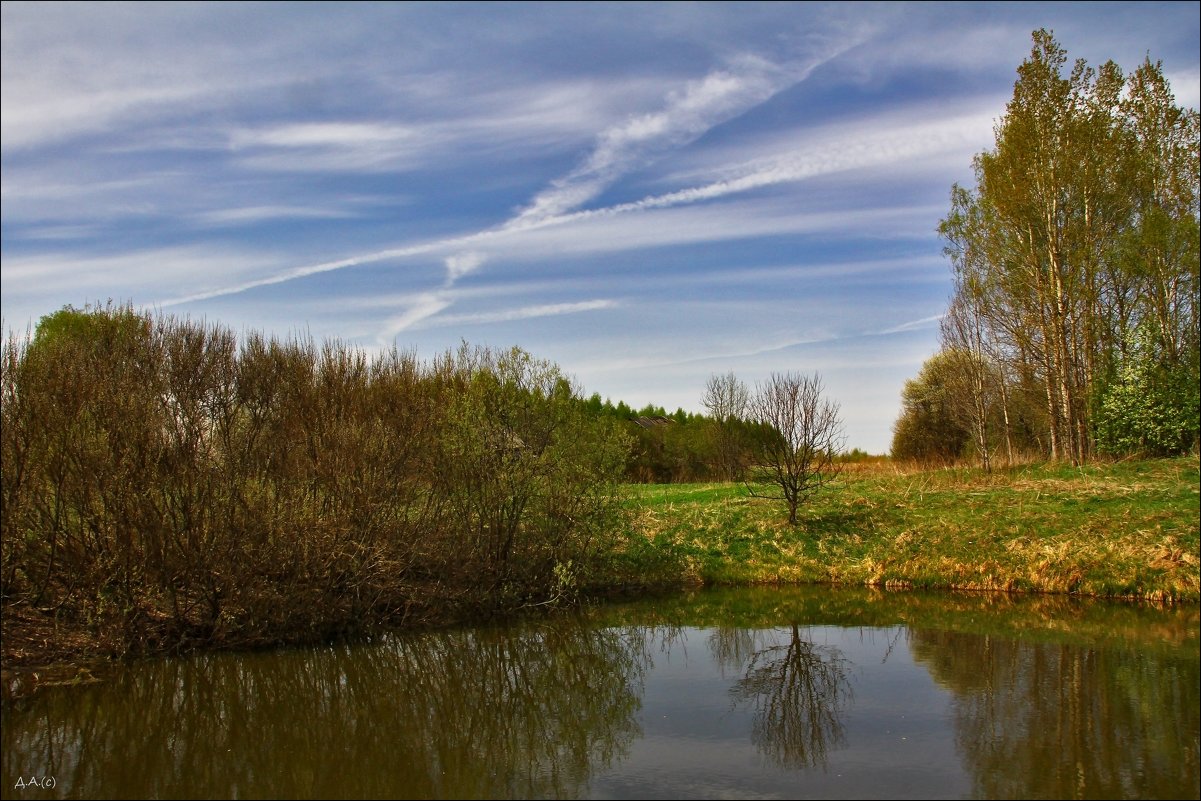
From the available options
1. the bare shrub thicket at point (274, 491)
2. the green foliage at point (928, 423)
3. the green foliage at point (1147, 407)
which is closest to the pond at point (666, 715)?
the bare shrub thicket at point (274, 491)

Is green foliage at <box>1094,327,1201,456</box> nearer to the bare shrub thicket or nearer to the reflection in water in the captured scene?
the reflection in water

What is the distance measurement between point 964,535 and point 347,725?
1463 cm

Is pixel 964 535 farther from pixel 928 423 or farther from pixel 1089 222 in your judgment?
pixel 928 423

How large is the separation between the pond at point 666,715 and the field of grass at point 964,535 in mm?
1522

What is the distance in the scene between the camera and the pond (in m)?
7.77

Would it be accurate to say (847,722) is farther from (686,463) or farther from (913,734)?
(686,463)

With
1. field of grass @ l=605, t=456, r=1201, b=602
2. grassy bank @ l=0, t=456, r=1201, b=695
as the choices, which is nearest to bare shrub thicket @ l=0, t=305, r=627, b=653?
grassy bank @ l=0, t=456, r=1201, b=695

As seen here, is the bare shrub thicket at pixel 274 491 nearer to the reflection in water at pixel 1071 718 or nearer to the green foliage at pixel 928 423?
the reflection in water at pixel 1071 718

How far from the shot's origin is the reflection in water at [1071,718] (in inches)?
286

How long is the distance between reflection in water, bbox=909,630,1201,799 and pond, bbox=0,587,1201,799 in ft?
0.11

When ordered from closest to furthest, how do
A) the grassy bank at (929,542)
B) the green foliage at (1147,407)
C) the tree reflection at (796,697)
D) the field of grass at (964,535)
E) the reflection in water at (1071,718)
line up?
1. the reflection in water at (1071,718)
2. the tree reflection at (796,697)
3. the grassy bank at (929,542)
4. the field of grass at (964,535)
5. the green foliage at (1147,407)

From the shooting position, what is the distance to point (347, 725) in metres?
9.90

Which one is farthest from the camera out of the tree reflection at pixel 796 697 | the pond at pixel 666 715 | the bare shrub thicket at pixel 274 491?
the bare shrub thicket at pixel 274 491

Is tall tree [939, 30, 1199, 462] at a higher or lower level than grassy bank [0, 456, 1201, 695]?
higher
